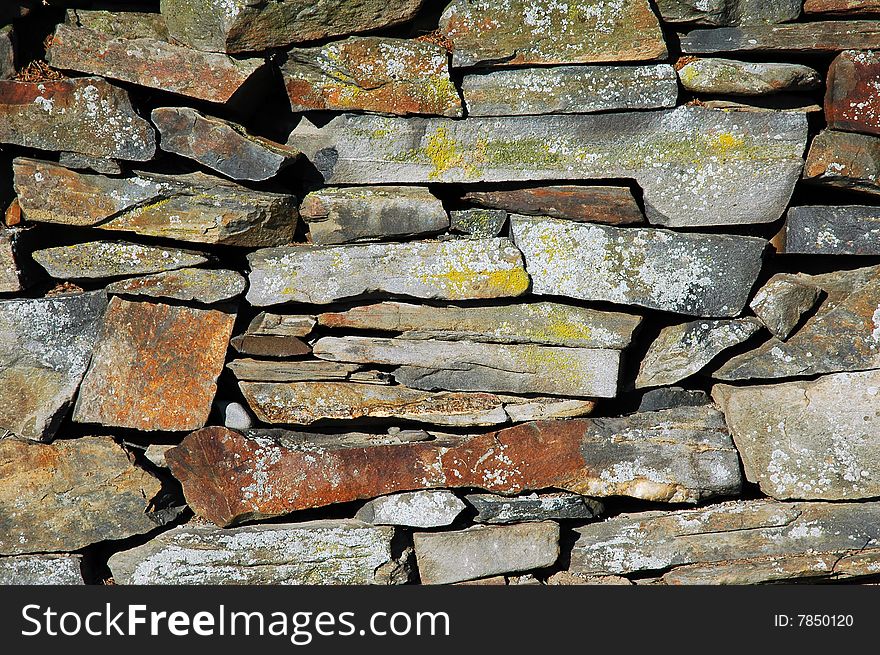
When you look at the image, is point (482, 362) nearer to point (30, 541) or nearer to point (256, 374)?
point (256, 374)

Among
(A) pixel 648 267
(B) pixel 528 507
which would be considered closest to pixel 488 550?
(B) pixel 528 507

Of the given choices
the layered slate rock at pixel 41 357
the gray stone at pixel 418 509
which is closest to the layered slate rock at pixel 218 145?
the layered slate rock at pixel 41 357

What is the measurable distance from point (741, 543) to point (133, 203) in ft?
10.8

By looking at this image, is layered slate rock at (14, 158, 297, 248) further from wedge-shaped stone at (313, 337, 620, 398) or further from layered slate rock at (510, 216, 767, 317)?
layered slate rock at (510, 216, 767, 317)

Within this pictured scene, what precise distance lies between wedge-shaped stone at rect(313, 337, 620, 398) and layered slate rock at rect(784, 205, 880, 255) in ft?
3.53

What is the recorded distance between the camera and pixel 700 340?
3750 millimetres

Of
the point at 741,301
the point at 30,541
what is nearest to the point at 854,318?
the point at 741,301

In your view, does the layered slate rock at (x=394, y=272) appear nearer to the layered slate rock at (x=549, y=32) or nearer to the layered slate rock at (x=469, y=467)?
the layered slate rock at (x=469, y=467)

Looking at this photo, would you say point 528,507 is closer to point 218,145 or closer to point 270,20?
point 218,145

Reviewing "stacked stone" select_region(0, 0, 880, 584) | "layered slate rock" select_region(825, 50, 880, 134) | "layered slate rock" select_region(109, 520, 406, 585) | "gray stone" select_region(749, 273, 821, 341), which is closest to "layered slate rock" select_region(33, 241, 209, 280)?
"stacked stone" select_region(0, 0, 880, 584)

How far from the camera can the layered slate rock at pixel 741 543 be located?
370 cm

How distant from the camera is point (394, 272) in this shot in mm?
3693

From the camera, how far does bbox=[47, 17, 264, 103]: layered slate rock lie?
350cm

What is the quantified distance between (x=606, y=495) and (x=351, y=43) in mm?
2451
